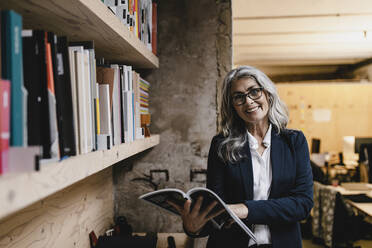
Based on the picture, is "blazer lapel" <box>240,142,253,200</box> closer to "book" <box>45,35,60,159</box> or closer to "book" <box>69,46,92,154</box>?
"book" <box>69,46,92,154</box>

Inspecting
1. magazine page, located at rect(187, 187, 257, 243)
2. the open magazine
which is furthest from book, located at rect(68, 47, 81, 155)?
magazine page, located at rect(187, 187, 257, 243)

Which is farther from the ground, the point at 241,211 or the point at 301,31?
the point at 301,31

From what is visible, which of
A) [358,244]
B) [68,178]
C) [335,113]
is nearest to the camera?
[68,178]

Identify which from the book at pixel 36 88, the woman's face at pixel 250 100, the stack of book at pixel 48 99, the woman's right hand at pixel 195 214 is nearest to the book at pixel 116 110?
the stack of book at pixel 48 99

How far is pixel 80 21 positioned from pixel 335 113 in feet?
19.2

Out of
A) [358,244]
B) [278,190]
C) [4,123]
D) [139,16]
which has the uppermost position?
[139,16]

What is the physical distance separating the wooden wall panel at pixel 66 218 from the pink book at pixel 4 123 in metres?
0.56

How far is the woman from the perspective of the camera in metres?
1.29

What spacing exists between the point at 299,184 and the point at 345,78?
7160 mm

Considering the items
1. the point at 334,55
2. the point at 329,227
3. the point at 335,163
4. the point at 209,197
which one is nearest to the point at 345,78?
the point at 334,55

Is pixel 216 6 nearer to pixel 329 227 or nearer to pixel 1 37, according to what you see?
pixel 1 37

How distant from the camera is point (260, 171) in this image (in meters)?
1.39

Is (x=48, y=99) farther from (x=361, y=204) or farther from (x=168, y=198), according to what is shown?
(x=361, y=204)

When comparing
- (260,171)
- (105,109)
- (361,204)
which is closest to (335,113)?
(361,204)
